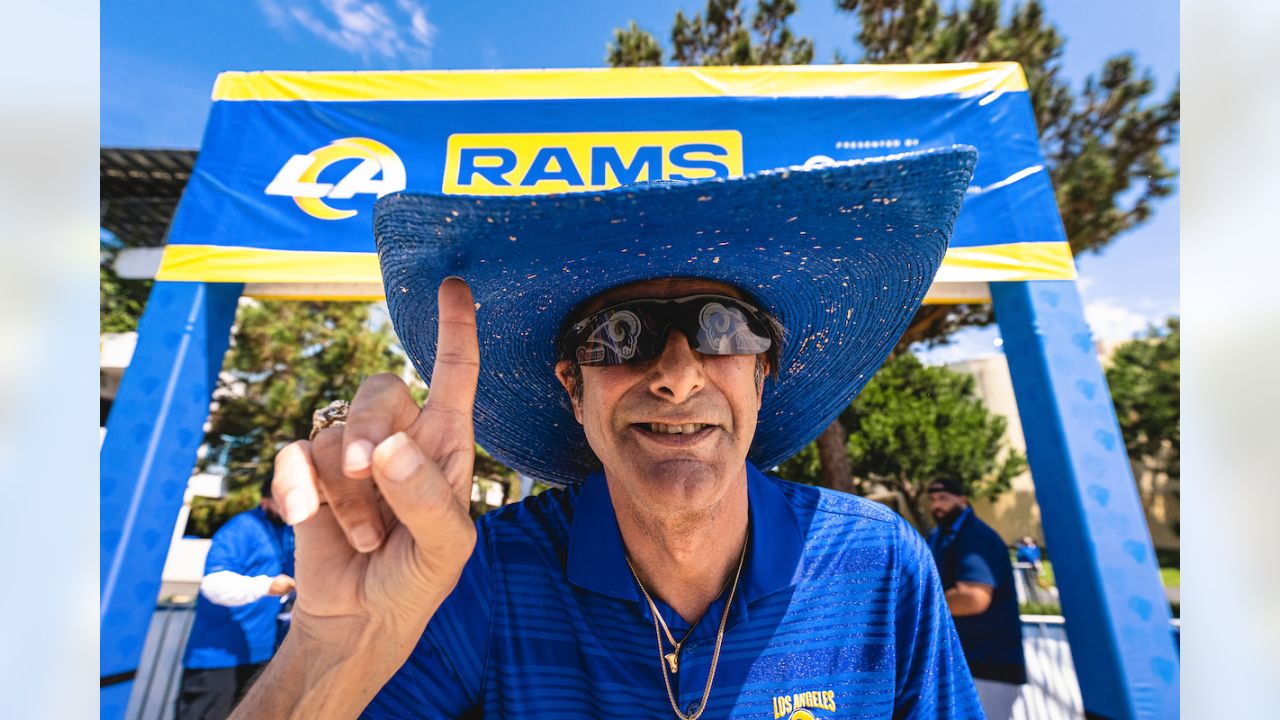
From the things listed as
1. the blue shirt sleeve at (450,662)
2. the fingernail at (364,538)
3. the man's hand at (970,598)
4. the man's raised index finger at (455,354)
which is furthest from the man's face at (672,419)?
the man's hand at (970,598)

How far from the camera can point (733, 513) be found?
1.65m

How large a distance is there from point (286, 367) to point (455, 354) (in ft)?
47.3

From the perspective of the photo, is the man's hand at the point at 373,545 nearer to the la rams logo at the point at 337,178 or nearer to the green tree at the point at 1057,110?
the la rams logo at the point at 337,178

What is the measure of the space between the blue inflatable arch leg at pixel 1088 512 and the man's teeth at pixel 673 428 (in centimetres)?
256

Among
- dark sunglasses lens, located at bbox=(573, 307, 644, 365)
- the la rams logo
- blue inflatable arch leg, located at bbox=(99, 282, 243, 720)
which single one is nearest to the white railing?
blue inflatable arch leg, located at bbox=(99, 282, 243, 720)

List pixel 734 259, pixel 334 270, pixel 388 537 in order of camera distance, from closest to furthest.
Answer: pixel 388 537
pixel 734 259
pixel 334 270

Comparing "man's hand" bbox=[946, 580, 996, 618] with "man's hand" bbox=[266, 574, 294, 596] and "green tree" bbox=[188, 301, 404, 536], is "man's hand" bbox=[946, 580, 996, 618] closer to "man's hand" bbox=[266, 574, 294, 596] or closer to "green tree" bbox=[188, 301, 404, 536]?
"man's hand" bbox=[266, 574, 294, 596]

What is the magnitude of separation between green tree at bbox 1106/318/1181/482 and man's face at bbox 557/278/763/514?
27.9 m

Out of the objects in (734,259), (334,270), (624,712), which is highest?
(334,270)

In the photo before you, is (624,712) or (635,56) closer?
(624,712)

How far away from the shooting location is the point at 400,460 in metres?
0.85
